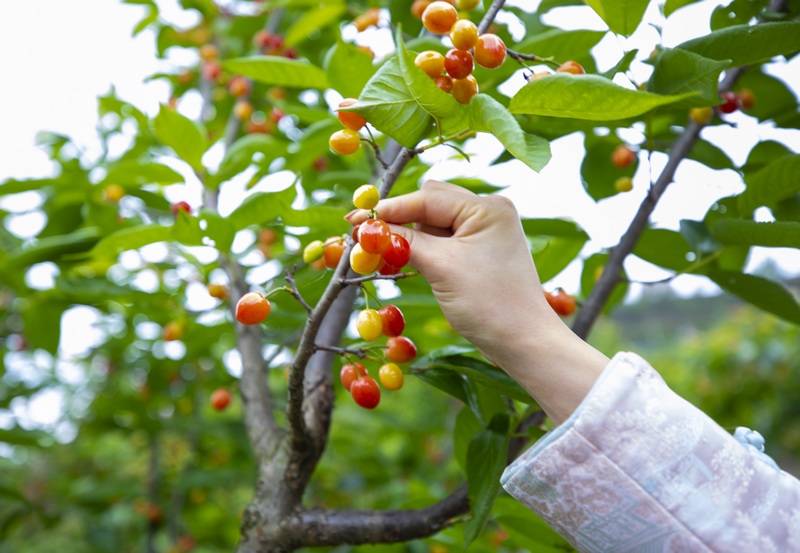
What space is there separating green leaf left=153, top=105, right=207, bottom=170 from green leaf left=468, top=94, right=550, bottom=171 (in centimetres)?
89

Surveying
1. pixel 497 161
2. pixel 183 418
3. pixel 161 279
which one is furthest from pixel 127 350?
pixel 497 161

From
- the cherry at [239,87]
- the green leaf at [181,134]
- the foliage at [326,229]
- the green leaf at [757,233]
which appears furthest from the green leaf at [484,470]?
the cherry at [239,87]

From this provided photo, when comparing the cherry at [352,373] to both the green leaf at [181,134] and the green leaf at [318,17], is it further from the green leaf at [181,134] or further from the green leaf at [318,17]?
the green leaf at [318,17]

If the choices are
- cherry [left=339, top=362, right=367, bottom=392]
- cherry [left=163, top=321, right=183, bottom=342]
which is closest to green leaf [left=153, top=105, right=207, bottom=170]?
cherry [left=163, top=321, right=183, bottom=342]

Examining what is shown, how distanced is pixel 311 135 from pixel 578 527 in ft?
2.96

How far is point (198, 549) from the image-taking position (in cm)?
298

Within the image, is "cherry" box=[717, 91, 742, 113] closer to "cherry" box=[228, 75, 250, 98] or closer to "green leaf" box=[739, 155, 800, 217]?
→ "green leaf" box=[739, 155, 800, 217]

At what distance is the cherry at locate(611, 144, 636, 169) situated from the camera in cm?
138

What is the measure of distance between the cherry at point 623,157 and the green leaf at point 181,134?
88cm

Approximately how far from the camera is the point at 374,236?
2.38 feet

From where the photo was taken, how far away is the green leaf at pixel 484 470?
95cm

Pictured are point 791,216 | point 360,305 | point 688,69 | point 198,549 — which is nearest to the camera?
point 688,69

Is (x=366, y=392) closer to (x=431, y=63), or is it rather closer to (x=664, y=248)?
(x=431, y=63)

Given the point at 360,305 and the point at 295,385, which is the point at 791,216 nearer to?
the point at 360,305
